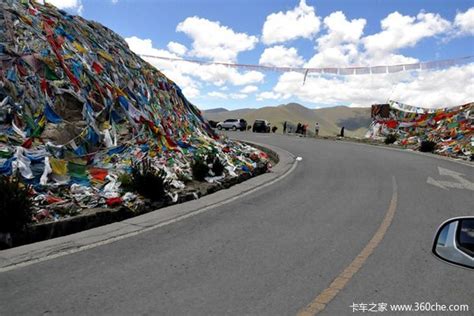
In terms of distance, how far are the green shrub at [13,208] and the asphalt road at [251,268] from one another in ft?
3.87

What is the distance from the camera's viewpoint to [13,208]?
6680 millimetres

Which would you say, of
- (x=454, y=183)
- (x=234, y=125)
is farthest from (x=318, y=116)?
(x=454, y=183)

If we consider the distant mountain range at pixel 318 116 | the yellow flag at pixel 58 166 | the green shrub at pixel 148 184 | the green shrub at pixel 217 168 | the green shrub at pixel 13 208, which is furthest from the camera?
the distant mountain range at pixel 318 116

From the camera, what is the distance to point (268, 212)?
948 centimetres

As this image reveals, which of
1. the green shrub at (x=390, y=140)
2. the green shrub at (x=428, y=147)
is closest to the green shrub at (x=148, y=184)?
the green shrub at (x=428, y=147)

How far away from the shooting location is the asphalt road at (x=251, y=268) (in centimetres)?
459

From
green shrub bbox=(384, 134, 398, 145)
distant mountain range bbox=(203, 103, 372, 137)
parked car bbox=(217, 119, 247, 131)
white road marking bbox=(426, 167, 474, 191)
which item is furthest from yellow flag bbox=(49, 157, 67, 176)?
distant mountain range bbox=(203, 103, 372, 137)

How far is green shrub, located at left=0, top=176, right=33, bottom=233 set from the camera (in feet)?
21.6

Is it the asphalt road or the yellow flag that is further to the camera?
the yellow flag

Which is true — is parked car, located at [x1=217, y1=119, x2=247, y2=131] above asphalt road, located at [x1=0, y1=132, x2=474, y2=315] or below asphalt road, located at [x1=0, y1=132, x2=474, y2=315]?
above

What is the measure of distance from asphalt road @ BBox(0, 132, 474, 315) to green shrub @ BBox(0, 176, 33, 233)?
118 centimetres

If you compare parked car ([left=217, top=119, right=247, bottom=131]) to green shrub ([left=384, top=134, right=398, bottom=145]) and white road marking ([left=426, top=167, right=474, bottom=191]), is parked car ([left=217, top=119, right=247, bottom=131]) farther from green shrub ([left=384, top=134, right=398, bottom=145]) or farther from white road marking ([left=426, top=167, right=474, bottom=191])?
white road marking ([left=426, top=167, right=474, bottom=191])

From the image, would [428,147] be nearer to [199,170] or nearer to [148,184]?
[199,170]

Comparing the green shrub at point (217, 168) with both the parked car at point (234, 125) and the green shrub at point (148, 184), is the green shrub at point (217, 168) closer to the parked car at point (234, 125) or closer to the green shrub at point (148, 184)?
the green shrub at point (148, 184)
